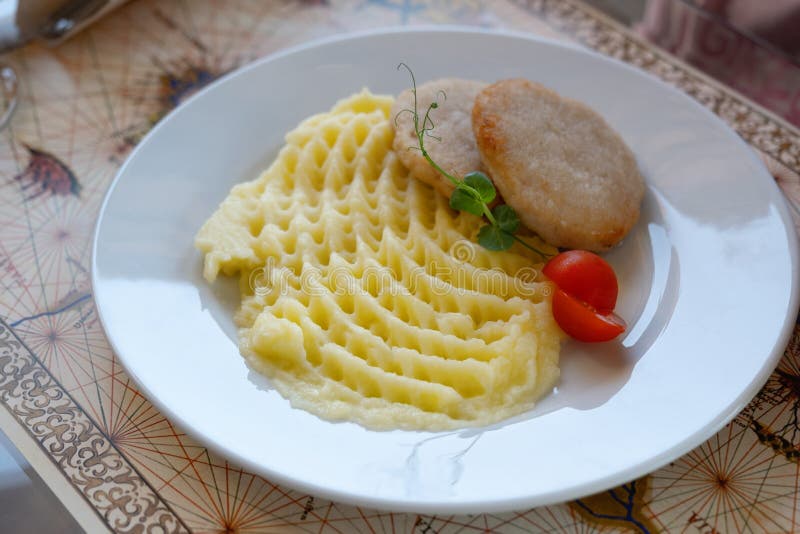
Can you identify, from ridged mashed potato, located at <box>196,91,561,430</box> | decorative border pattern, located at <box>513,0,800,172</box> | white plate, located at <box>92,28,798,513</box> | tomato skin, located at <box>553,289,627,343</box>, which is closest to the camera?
white plate, located at <box>92,28,798,513</box>

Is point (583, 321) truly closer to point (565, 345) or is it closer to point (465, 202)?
point (565, 345)

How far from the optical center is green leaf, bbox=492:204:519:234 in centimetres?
338

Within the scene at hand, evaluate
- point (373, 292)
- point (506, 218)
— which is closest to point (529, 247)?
point (506, 218)

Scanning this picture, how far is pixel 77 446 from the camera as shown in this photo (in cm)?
300

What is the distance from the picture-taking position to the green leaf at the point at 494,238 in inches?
132

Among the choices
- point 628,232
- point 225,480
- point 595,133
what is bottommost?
point 225,480

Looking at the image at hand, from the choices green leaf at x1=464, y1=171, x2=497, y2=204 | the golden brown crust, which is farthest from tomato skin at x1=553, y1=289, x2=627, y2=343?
green leaf at x1=464, y1=171, x2=497, y2=204

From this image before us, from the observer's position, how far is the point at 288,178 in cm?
380

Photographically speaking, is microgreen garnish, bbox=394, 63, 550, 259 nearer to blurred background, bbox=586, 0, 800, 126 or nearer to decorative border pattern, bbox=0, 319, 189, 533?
decorative border pattern, bbox=0, 319, 189, 533

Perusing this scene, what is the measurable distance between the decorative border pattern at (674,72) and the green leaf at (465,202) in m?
1.97

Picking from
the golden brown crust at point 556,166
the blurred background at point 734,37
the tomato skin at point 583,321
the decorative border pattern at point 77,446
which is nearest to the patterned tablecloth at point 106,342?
the decorative border pattern at point 77,446

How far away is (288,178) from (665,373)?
2.01 m

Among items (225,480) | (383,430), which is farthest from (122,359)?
(383,430)

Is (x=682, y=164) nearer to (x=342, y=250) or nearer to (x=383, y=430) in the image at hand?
(x=342, y=250)
